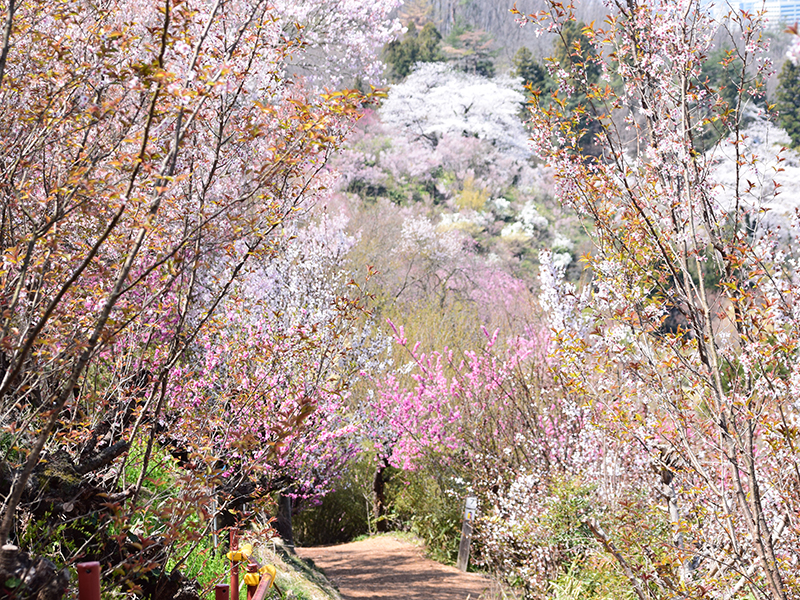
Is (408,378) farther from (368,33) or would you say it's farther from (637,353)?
(637,353)

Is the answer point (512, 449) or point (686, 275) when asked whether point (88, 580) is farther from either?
point (512, 449)

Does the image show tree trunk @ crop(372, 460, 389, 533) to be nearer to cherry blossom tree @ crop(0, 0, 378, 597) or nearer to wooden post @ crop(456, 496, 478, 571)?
wooden post @ crop(456, 496, 478, 571)

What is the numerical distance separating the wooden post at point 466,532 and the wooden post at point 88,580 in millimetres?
5708

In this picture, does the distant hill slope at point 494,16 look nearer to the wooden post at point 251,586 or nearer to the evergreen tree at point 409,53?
the evergreen tree at point 409,53

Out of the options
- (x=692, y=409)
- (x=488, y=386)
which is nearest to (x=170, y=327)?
(x=692, y=409)

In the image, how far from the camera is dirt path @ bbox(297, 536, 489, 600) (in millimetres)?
7340

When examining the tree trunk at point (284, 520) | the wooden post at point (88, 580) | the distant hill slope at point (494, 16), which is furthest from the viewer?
the distant hill slope at point (494, 16)

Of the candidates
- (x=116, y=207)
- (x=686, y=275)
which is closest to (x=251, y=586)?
(x=116, y=207)

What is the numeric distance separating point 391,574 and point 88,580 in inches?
264

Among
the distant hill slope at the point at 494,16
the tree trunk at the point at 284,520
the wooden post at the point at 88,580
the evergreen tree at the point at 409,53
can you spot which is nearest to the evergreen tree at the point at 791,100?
the evergreen tree at the point at 409,53

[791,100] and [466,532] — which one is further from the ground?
[791,100]

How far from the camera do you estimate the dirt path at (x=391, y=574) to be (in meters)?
7.34

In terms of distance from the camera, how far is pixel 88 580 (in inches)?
76.2

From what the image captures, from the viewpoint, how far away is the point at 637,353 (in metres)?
3.64
